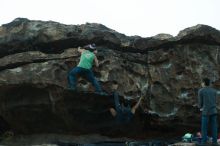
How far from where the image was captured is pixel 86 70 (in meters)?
16.8

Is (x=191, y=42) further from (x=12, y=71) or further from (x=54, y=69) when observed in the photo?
(x=12, y=71)

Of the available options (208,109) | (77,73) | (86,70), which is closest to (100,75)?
(86,70)

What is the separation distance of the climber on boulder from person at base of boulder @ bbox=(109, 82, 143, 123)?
73 centimetres

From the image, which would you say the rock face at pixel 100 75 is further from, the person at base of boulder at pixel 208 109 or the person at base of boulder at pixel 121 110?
the person at base of boulder at pixel 208 109

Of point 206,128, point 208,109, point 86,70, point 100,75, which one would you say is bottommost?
→ point 206,128

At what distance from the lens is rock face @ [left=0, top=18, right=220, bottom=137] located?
17.9 m

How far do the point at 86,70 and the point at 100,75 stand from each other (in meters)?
1.14

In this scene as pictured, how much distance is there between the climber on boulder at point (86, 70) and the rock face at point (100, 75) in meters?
0.60

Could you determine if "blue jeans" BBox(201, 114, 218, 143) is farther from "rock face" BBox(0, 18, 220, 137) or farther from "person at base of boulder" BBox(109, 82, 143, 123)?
"rock face" BBox(0, 18, 220, 137)

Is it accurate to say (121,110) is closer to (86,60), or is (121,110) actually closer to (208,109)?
(86,60)

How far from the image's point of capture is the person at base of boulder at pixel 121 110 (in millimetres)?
16891

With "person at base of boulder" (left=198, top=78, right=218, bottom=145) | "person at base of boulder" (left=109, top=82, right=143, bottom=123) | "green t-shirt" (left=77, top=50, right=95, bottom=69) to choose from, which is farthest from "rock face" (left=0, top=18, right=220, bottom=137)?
"person at base of boulder" (left=198, top=78, right=218, bottom=145)

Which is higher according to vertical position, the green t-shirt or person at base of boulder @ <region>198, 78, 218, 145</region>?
the green t-shirt

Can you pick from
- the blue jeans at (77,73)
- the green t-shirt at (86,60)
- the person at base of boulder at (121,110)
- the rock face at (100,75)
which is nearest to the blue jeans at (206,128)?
the person at base of boulder at (121,110)
